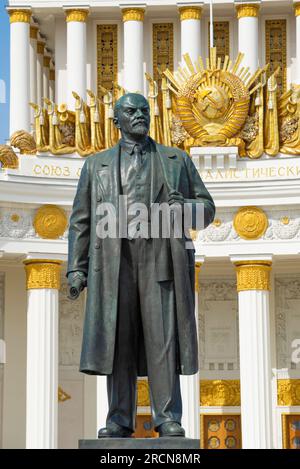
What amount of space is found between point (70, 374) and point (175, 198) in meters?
26.1

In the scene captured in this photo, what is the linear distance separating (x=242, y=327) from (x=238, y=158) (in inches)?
176

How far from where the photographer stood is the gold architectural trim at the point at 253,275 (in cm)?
3466

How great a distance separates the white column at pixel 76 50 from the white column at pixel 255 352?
10.5 metres

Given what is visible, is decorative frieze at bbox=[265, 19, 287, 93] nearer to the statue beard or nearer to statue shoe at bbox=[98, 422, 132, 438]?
the statue beard

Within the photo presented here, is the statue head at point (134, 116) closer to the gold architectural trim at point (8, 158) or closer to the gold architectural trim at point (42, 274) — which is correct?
the gold architectural trim at point (42, 274)

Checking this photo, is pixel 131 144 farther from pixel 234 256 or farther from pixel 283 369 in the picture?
pixel 283 369

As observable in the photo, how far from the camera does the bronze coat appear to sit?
1196 cm

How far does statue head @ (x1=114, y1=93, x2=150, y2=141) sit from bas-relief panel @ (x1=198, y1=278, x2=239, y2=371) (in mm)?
26054

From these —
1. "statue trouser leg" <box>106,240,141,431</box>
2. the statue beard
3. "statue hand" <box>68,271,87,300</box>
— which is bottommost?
"statue trouser leg" <box>106,240,141,431</box>

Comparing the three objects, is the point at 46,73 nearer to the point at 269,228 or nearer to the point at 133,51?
the point at 133,51

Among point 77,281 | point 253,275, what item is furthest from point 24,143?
point 77,281

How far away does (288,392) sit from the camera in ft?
123

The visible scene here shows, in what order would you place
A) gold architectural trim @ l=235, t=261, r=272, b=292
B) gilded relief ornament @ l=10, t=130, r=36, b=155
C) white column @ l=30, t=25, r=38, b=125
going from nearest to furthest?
gold architectural trim @ l=235, t=261, r=272, b=292
gilded relief ornament @ l=10, t=130, r=36, b=155
white column @ l=30, t=25, r=38, b=125

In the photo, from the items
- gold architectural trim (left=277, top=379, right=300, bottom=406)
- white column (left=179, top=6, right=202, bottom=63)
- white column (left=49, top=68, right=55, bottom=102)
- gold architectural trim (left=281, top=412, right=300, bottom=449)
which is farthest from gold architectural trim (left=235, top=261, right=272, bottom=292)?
white column (left=49, top=68, right=55, bottom=102)
